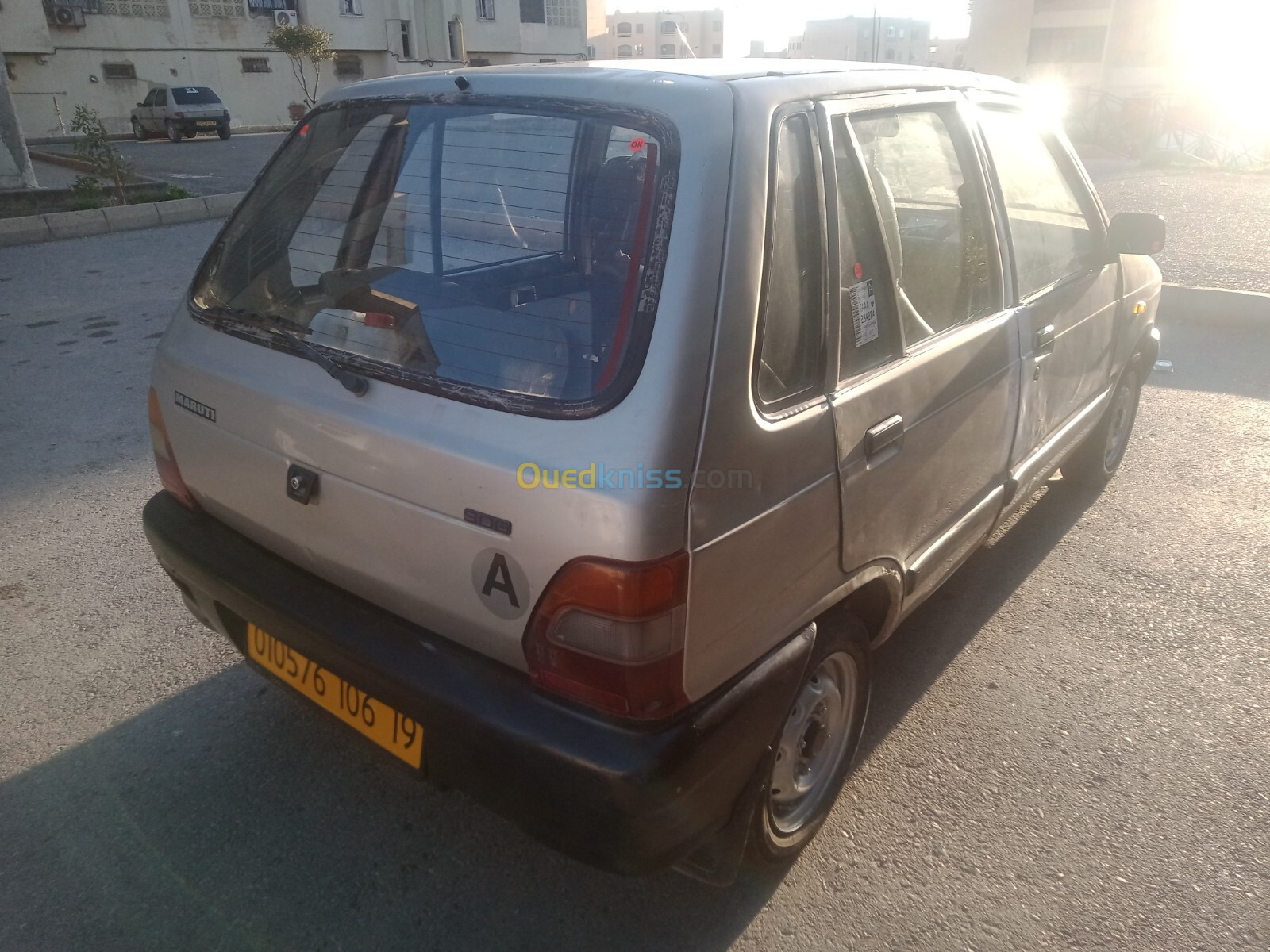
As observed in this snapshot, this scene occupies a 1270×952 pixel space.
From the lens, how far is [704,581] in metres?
1.66

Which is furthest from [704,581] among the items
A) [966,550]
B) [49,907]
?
[49,907]

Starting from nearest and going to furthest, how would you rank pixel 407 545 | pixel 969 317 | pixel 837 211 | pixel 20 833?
1. pixel 407 545
2. pixel 837 211
3. pixel 20 833
4. pixel 969 317

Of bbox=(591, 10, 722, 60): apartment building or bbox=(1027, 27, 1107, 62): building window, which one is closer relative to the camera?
bbox=(1027, 27, 1107, 62): building window

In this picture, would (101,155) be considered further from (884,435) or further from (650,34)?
(650,34)

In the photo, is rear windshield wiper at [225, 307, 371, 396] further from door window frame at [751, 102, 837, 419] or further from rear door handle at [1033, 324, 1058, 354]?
rear door handle at [1033, 324, 1058, 354]

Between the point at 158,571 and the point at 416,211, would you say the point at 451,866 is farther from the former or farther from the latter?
the point at 158,571

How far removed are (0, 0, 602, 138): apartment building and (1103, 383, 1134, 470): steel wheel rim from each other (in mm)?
26706

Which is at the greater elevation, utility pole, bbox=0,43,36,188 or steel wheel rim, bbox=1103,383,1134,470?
utility pole, bbox=0,43,36,188

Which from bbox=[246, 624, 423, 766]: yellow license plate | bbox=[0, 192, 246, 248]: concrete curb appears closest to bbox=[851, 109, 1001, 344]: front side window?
bbox=[246, 624, 423, 766]: yellow license plate

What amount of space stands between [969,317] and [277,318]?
72.4 inches

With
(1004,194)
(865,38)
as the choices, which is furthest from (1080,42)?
(865,38)

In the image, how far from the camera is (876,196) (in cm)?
216

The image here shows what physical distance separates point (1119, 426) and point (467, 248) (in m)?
3.57

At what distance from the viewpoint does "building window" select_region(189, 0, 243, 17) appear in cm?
3428
